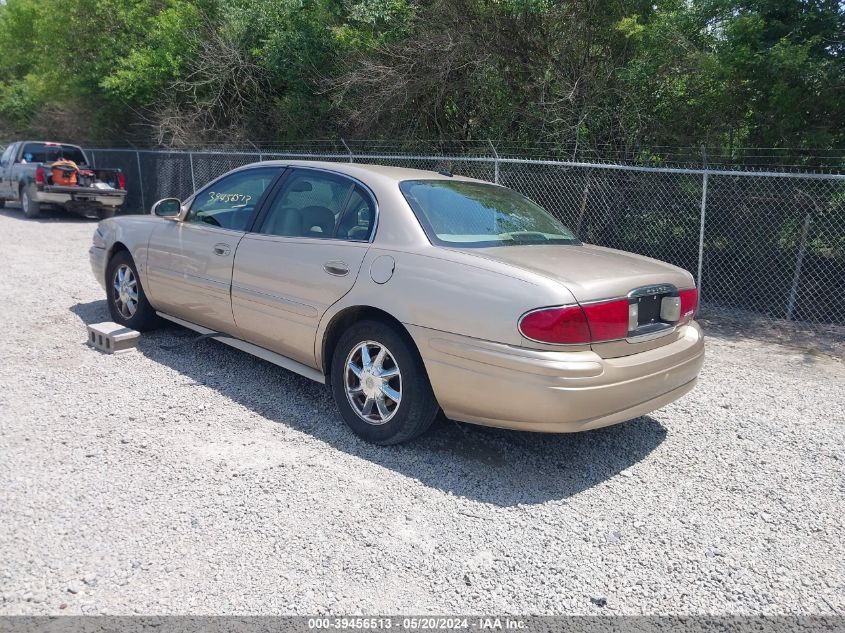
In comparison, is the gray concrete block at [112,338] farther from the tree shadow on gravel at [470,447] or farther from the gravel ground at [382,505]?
the tree shadow on gravel at [470,447]

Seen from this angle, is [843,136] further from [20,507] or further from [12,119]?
[12,119]

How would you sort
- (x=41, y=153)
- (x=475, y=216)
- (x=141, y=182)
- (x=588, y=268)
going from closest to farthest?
(x=588, y=268), (x=475, y=216), (x=41, y=153), (x=141, y=182)

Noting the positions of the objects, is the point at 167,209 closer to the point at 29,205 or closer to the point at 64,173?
the point at 64,173

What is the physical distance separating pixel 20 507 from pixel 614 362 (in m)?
3.03

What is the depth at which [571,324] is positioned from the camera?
11.3 feet

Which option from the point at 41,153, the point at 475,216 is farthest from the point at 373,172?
the point at 41,153

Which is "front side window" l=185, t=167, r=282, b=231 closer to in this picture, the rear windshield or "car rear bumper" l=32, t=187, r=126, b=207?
"car rear bumper" l=32, t=187, r=126, b=207

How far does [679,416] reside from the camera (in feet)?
15.9

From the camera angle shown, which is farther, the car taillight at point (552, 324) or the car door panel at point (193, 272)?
the car door panel at point (193, 272)

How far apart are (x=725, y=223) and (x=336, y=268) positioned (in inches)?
231

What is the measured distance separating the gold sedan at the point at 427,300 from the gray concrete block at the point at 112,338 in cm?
59

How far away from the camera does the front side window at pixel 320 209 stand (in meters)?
4.38

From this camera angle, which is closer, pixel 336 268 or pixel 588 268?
pixel 588 268

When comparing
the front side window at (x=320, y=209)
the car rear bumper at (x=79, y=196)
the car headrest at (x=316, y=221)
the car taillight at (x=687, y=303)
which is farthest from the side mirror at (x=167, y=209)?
the car rear bumper at (x=79, y=196)
